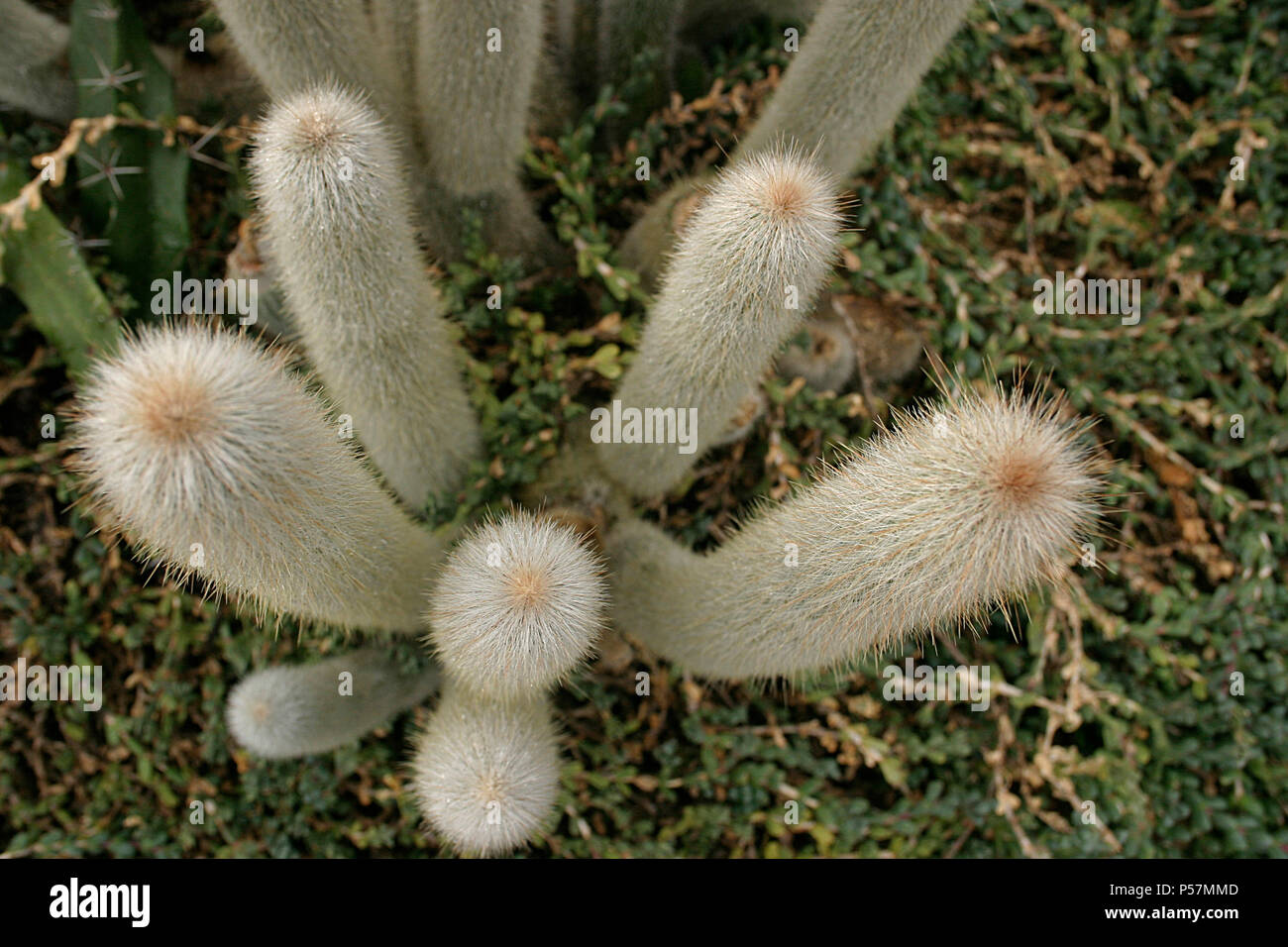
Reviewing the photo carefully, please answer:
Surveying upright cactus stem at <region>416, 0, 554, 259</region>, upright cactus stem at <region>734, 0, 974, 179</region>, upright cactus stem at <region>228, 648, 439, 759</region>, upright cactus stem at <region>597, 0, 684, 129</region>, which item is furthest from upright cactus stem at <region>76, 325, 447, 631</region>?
upright cactus stem at <region>597, 0, 684, 129</region>

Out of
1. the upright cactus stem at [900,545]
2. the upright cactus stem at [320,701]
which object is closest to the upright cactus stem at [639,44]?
the upright cactus stem at [900,545]

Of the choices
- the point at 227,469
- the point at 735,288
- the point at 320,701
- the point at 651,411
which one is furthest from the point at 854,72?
the point at 320,701

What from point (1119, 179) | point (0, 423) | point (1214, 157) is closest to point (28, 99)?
point (0, 423)

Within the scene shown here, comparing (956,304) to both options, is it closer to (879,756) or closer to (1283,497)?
(1283,497)

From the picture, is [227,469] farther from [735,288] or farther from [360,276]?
[735,288]

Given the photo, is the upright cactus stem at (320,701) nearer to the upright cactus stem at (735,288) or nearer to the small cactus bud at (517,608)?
the small cactus bud at (517,608)

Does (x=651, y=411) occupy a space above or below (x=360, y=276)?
below
